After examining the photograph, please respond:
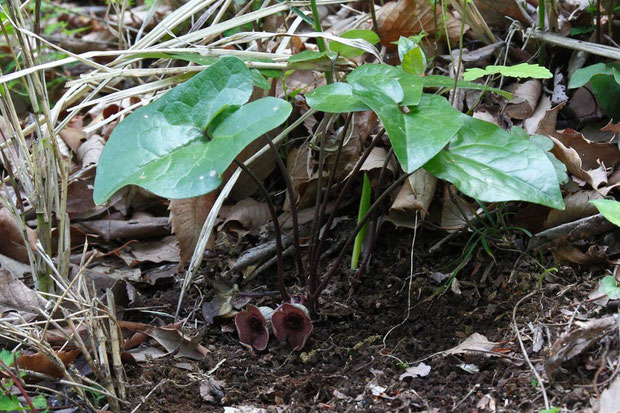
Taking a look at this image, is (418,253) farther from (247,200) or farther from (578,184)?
(247,200)

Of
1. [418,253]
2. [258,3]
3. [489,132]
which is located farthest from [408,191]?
[258,3]

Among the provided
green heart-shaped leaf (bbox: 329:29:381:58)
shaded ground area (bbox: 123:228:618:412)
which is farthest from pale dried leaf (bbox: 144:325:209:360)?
green heart-shaped leaf (bbox: 329:29:381:58)

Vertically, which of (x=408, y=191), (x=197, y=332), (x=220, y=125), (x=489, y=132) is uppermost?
(x=220, y=125)

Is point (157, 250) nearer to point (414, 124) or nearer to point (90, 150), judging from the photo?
point (90, 150)

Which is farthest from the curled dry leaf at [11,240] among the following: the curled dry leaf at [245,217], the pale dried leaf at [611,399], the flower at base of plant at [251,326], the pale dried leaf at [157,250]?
the pale dried leaf at [611,399]

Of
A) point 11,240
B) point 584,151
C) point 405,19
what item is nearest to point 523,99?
point 584,151
